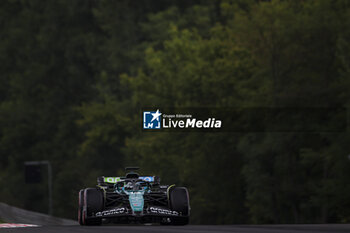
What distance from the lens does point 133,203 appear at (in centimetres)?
1862

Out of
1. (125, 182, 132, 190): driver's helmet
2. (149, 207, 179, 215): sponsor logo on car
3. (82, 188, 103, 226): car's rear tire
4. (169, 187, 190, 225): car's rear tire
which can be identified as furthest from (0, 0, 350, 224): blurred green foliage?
(82, 188, 103, 226): car's rear tire

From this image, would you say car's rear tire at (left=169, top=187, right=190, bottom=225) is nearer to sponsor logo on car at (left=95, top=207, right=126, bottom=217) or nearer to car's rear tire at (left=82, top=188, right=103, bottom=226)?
sponsor logo on car at (left=95, top=207, right=126, bottom=217)

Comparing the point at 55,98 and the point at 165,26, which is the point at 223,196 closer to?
the point at 165,26

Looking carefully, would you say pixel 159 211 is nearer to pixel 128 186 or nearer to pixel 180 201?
pixel 180 201

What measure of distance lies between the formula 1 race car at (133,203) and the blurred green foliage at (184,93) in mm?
30229

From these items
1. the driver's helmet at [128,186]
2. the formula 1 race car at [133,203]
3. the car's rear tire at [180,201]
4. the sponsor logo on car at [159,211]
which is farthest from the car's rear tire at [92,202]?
the car's rear tire at [180,201]

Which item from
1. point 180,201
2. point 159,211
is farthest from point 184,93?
point 159,211

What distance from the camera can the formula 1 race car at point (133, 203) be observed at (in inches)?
734

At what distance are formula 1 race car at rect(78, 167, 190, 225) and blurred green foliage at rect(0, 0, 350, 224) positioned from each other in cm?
3023

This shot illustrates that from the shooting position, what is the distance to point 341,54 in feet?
162

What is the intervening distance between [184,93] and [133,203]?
46.1 m

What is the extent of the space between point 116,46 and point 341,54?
41219mm

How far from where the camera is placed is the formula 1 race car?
18641 mm

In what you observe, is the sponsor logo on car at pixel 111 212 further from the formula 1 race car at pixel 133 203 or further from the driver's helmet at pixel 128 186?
the driver's helmet at pixel 128 186
